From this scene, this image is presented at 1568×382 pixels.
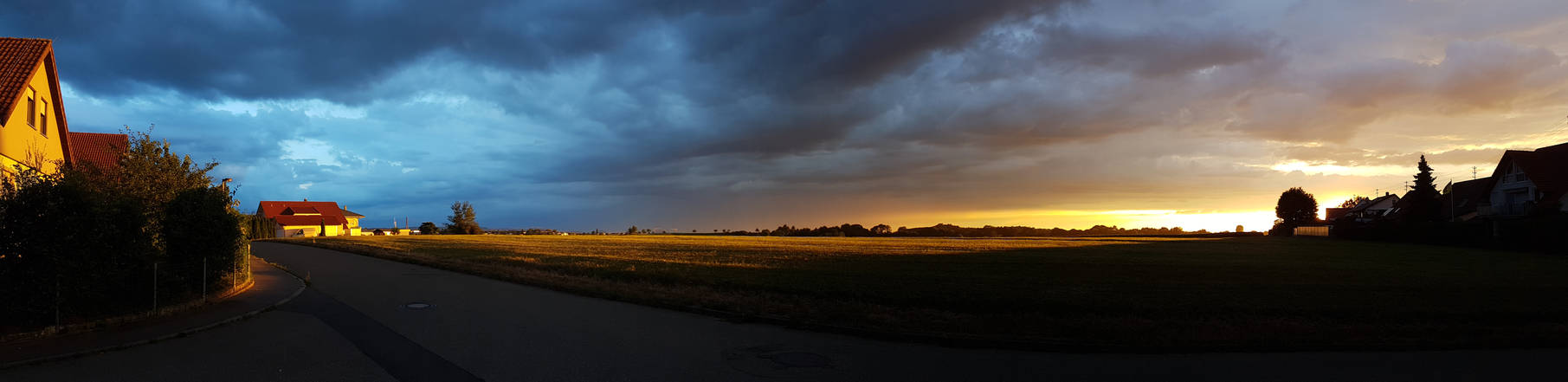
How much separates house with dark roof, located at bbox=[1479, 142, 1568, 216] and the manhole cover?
5382cm

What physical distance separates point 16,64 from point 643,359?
2273 centimetres

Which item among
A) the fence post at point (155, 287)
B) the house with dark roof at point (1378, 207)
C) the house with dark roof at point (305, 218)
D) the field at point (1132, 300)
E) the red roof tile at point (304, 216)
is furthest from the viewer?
the red roof tile at point (304, 216)

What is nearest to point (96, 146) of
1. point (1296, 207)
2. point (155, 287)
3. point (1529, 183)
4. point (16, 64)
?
point (16, 64)

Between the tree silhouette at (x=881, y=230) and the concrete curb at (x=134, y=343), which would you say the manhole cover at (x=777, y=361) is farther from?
the tree silhouette at (x=881, y=230)

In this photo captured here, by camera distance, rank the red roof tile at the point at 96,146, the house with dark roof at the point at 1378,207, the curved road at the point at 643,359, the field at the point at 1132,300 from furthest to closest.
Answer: the house with dark roof at the point at 1378,207, the red roof tile at the point at 96,146, the field at the point at 1132,300, the curved road at the point at 643,359

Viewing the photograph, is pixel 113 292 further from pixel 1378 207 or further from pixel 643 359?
pixel 1378 207

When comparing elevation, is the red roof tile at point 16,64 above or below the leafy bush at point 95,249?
above

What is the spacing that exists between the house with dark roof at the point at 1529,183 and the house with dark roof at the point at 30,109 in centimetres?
6836

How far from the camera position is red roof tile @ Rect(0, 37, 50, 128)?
57.0ft

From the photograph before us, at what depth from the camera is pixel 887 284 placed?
17328 mm

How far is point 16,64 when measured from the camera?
61.2 ft

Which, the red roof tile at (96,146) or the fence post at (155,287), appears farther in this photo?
the red roof tile at (96,146)

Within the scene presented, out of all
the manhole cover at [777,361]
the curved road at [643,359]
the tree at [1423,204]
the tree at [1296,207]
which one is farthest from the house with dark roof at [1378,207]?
the manhole cover at [777,361]

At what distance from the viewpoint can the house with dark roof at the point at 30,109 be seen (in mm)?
17391
